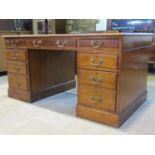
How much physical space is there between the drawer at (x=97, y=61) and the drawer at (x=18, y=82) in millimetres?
891

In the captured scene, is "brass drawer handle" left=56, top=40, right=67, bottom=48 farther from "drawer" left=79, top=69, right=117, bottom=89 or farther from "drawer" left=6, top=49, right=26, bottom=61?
"drawer" left=6, top=49, right=26, bottom=61

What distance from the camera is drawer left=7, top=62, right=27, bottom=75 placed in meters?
2.39

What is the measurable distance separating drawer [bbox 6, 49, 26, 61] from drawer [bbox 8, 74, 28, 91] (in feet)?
0.73

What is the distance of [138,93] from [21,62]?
1416 mm

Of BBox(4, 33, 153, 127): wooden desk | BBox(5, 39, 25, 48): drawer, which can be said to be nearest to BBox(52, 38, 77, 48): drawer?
BBox(4, 33, 153, 127): wooden desk

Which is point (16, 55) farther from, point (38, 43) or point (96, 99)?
point (96, 99)

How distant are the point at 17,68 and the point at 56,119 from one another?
0.91m

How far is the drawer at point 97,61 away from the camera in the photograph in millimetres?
1673

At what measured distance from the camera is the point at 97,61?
1.75 meters
